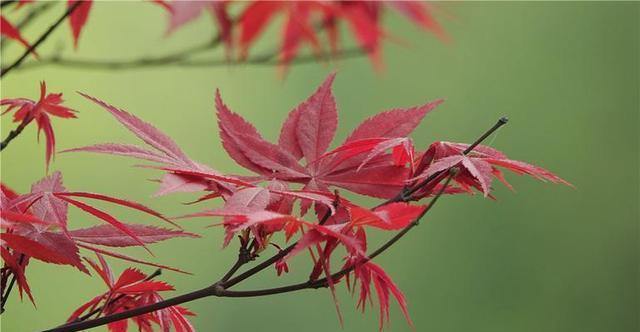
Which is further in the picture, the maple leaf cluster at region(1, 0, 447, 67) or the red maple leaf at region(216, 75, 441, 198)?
the maple leaf cluster at region(1, 0, 447, 67)

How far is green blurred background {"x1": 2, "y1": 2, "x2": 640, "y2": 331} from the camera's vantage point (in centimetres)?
228

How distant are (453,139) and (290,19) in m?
1.72

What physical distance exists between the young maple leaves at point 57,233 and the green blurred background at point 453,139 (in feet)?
5.52

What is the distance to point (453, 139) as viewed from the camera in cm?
253

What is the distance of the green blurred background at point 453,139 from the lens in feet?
7.48

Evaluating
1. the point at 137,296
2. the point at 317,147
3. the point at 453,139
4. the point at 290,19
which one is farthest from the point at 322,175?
the point at 453,139

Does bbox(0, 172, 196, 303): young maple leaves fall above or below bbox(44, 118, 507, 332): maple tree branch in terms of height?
above

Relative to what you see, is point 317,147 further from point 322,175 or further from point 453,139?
point 453,139

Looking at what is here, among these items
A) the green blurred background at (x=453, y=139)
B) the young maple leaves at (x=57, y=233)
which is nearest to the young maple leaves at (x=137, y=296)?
the young maple leaves at (x=57, y=233)

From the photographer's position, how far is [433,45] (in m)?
2.71

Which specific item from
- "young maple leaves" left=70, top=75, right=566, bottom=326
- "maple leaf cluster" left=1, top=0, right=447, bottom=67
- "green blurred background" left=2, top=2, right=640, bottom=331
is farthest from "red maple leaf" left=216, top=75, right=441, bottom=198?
"green blurred background" left=2, top=2, right=640, bottom=331

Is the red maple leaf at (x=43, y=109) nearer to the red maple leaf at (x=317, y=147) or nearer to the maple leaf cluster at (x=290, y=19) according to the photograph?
the maple leaf cluster at (x=290, y=19)

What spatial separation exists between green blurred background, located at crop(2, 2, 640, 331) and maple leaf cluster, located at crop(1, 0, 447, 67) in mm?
1358

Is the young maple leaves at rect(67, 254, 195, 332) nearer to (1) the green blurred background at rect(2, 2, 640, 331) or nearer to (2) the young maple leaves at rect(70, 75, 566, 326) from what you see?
(2) the young maple leaves at rect(70, 75, 566, 326)
